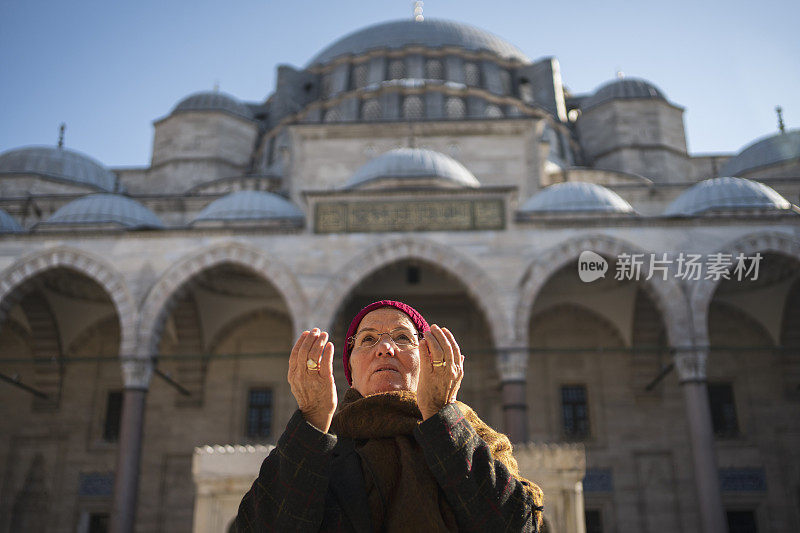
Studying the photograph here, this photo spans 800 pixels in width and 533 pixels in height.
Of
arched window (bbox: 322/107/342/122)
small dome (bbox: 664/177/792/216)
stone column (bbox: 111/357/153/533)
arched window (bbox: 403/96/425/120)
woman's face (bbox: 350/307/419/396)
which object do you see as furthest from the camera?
arched window (bbox: 322/107/342/122)

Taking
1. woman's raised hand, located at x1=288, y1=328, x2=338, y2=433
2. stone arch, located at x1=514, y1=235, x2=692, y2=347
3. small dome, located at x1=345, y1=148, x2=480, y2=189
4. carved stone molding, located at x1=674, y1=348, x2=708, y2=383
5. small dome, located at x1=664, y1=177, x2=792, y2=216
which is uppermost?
small dome, located at x1=345, y1=148, x2=480, y2=189

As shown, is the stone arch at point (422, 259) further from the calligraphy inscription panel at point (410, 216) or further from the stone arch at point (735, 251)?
the stone arch at point (735, 251)

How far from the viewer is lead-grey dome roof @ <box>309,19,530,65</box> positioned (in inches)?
876

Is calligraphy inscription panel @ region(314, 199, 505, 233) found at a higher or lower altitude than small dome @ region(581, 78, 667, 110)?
lower

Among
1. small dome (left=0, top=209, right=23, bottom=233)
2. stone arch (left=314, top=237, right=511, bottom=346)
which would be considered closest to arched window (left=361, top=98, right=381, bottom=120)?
stone arch (left=314, top=237, right=511, bottom=346)

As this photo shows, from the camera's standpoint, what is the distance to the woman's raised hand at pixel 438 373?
1370 mm

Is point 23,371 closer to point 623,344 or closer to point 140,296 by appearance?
point 140,296

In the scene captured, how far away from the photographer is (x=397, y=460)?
141cm

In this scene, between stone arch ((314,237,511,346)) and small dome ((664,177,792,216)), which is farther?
small dome ((664,177,792,216))

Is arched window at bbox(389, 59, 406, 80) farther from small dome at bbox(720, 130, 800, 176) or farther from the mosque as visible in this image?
small dome at bbox(720, 130, 800, 176)

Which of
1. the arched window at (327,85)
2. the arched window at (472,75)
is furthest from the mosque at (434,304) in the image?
the arched window at (327,85)

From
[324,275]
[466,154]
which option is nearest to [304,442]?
[324,275]

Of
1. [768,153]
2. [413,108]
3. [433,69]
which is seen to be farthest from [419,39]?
[768,153]

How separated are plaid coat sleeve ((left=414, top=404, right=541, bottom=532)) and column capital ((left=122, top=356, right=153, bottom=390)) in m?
10.1
